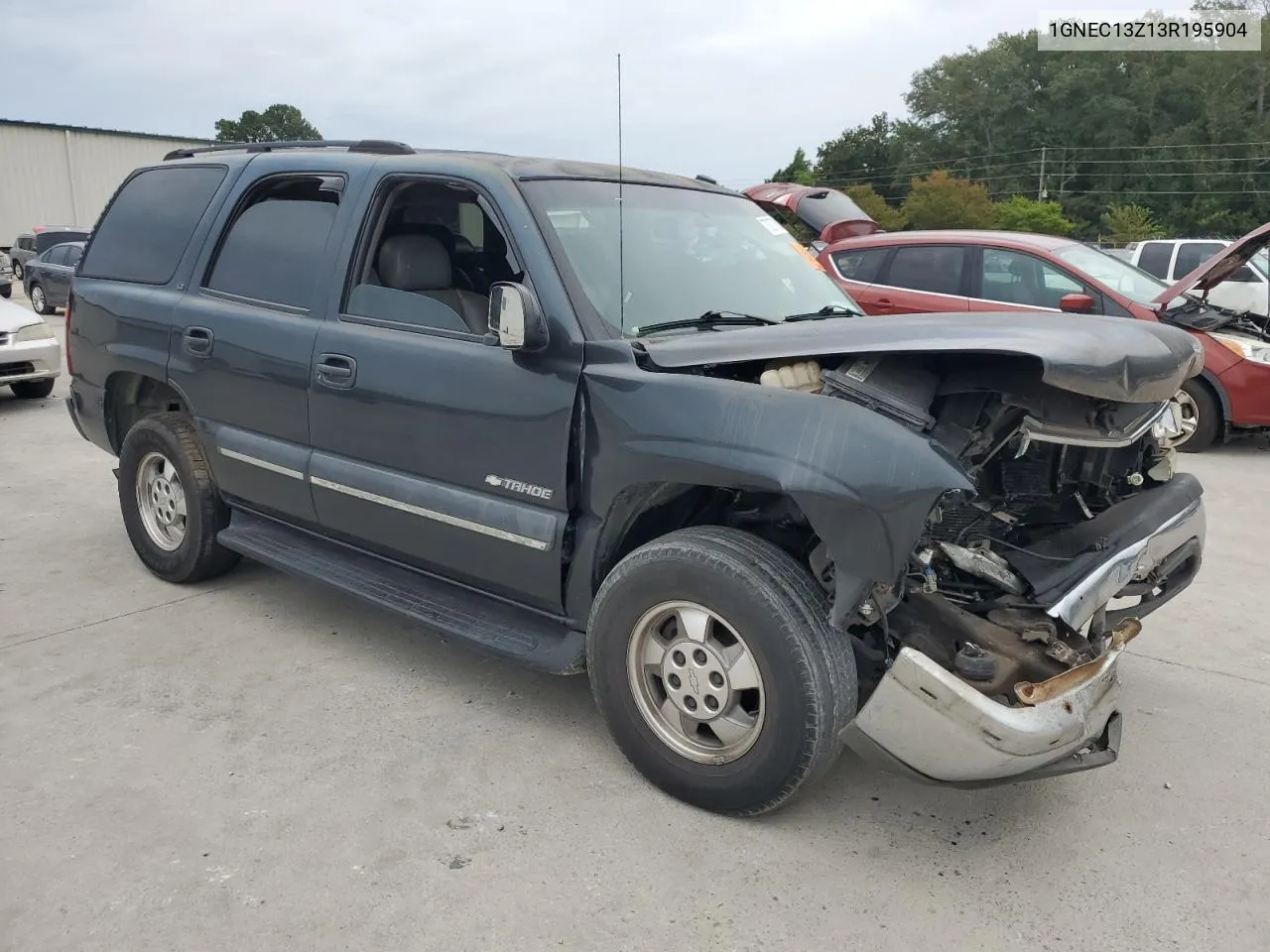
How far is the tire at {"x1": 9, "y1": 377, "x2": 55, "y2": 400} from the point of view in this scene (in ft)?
33.9

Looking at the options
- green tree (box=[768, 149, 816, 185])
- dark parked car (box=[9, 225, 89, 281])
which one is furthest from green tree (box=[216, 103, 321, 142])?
dark parked car (box=[9, 225, 89, 281])

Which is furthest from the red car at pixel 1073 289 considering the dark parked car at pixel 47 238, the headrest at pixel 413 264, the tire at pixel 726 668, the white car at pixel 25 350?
the dark parked car at pixel 47 238

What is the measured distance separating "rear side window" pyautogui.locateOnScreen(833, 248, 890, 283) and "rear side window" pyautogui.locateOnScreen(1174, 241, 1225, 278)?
17.7 feet

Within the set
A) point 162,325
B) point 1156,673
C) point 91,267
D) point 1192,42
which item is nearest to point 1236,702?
point 1156,673

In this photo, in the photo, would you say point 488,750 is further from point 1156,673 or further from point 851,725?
point 1156,673

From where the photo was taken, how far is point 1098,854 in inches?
114

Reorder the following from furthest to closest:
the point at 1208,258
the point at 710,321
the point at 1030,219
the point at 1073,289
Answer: the point at 1030,219 → the point at 1208,258 → the point at 1073,289 → the point at 710,321

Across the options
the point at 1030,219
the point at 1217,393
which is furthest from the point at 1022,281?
the point at 1030,219

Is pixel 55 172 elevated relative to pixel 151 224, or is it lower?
elevated

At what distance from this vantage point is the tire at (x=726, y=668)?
273 centimetres

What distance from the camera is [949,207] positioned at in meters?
47.0

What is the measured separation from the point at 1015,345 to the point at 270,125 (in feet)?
270

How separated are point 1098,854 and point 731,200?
284 centimetres

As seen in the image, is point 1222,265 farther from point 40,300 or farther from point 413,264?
point 40,300
